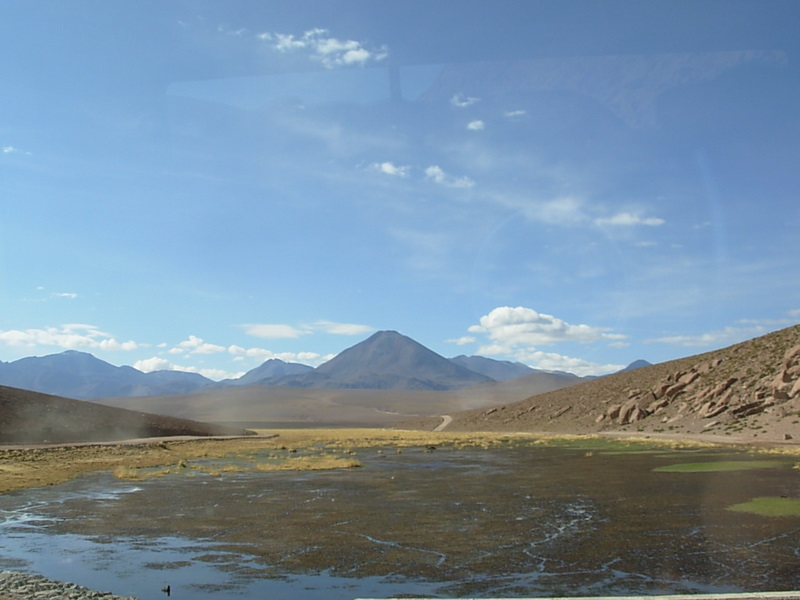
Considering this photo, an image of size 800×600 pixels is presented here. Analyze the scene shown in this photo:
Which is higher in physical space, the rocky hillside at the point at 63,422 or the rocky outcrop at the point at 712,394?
the rocky outcrop at the point at 712,394

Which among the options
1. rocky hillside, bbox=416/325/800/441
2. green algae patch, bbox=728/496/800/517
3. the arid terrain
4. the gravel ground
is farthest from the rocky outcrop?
the gravel ground

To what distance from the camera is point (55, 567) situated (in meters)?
13.0

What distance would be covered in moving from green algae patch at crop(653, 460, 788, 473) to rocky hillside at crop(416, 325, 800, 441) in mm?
22222

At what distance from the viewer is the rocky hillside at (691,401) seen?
205ft

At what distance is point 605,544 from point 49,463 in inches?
1446

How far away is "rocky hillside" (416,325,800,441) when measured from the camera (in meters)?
62.5

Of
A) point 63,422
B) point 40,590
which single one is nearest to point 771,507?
point 40,590

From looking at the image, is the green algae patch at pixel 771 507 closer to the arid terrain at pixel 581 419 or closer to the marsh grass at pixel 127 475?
the marsh grass at pixel 127 475

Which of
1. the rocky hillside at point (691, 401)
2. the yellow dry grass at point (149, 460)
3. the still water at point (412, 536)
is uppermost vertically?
the rocky hillside at point (691, 401)

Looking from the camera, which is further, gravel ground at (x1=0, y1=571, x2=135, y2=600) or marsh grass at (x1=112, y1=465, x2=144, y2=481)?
marsh grass at (x1=112, y1=465, x2=144, y2=481)

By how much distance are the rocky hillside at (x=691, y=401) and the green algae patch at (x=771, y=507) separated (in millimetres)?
37801

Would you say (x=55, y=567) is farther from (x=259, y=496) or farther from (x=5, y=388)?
(x=5, y=388)

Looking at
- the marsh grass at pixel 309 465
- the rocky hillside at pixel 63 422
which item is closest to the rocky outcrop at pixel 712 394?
the marsh grass at pixel 309 465

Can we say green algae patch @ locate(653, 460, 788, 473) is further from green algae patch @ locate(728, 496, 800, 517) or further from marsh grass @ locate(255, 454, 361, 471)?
marsh grass @ locate(255, 454, 361, 471)
